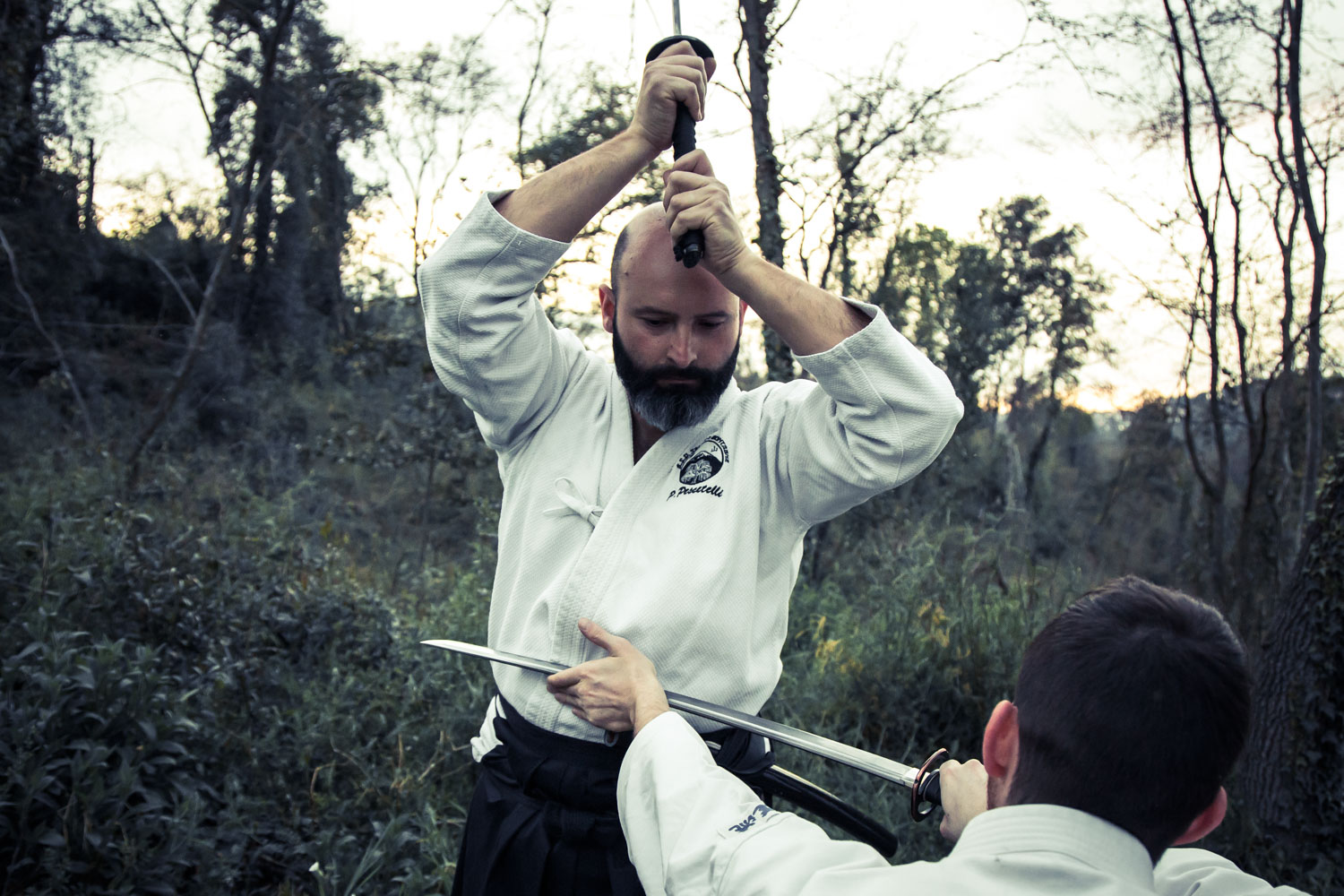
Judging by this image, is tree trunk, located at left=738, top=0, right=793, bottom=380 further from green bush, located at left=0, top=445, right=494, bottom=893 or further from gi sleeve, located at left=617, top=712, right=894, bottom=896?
gi sleeve, located at left=617, top=712, right=894, bottom=896

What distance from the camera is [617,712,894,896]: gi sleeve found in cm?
106

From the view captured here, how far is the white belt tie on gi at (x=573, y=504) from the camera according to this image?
1.69m

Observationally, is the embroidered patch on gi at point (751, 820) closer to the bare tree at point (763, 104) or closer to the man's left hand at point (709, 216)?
the man's left hand at point (709, 216)

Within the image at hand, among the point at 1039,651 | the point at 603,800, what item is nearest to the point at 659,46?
the point at 1039,651

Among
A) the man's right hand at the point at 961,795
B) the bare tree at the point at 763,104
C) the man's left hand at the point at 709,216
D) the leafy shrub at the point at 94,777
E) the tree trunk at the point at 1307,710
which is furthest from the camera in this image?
the bare tree at the point at 763,104

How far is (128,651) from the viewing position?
4.10 meters

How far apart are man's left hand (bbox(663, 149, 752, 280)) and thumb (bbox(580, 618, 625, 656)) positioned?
0.66m

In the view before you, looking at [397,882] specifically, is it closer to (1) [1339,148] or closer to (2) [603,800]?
(2) [603,800]

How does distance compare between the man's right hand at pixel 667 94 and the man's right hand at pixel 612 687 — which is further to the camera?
the man's right hand at pixel 667 94

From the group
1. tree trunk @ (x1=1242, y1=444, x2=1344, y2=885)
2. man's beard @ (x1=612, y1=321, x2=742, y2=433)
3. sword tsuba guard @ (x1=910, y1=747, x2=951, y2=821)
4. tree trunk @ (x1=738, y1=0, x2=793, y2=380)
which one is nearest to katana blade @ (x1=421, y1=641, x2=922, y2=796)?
sword tsuba guard @ (x1=910, y1=747, x2=951, y2=821)

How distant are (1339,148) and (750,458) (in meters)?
7.71

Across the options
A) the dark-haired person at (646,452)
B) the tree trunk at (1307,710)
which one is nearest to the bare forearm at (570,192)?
the dark-haired person at (646,452)

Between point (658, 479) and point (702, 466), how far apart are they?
93mm

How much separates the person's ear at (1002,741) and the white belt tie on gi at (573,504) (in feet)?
2.68
